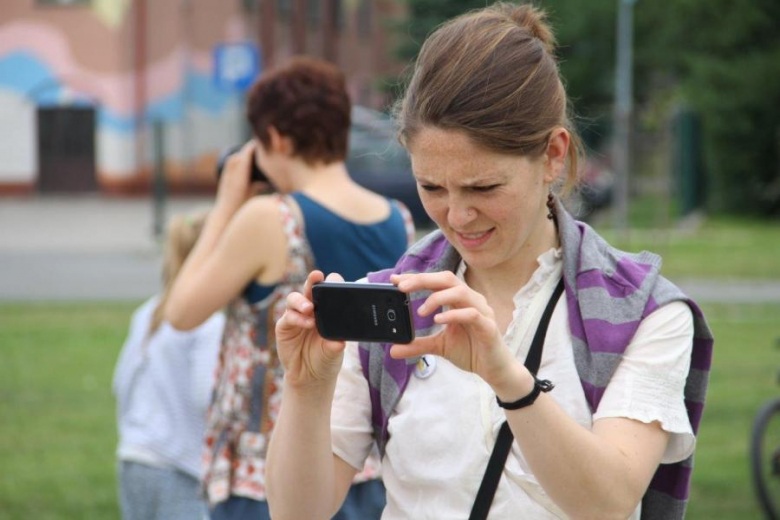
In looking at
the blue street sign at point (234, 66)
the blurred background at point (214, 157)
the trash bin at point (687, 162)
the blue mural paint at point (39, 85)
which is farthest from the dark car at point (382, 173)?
the blue mural paint at point (39, 85)

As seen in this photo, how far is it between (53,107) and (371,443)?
3184 cm

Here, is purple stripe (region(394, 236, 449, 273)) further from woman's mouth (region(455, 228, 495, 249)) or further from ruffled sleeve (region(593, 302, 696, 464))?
ruffled sleeve (region(593, 302, 696, 464))

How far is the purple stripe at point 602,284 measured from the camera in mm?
2346

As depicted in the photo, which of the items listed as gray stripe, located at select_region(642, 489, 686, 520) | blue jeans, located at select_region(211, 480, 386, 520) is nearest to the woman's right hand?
gray stripe, located at select_region(642, 489, 686, 520)

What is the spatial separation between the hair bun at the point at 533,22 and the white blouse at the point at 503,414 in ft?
1.30

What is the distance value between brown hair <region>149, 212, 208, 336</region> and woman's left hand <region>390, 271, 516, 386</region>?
94.1 inches

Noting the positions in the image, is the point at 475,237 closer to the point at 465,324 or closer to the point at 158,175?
the point at 465,324

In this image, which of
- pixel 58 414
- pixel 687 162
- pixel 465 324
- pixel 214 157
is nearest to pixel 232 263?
pixel 465 324

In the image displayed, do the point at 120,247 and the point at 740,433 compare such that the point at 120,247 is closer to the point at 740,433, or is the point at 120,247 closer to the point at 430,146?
the point at 740,433

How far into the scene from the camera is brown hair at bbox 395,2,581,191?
227 cm

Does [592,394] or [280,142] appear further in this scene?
[280,142]

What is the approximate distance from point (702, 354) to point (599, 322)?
0.24 m

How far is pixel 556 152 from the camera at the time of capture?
239cm

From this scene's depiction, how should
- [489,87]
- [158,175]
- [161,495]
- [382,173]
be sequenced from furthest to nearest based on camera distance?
[382,173], [158,175], [161,495], [489,87]
